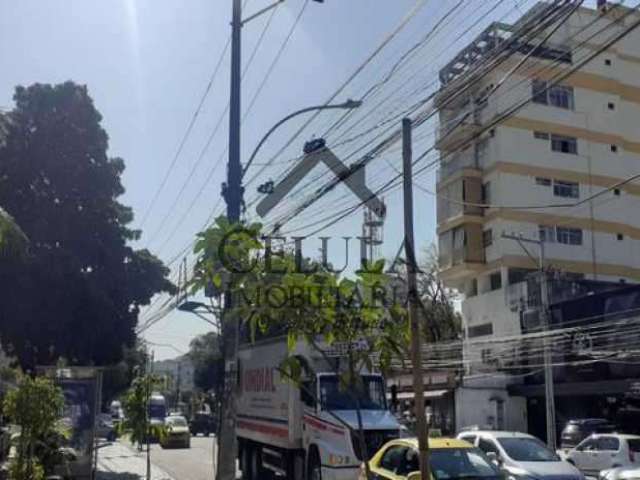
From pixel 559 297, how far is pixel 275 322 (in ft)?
108

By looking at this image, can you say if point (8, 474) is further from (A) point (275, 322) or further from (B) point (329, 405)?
(A) point (275, 322)

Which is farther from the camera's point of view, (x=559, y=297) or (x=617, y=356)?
(x=559, y=297)

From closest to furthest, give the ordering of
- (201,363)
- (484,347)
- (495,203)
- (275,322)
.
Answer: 1. (275,322)
2. (484,347)
3. (495,203)
4. (201,363)

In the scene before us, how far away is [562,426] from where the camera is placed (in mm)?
33719

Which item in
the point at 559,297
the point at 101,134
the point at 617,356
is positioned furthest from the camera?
the point at 559,297

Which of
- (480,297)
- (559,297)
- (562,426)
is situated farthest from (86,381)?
(480,297)

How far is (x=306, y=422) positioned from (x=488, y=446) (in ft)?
13.3

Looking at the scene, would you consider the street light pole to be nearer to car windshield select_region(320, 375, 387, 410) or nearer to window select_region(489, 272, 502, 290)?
car windshield select_region(320, 375, 387, 410)

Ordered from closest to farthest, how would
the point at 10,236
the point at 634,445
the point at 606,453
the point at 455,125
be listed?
the point at 10,236, the point at 455,125, the point at 634,445, the point at 606,453

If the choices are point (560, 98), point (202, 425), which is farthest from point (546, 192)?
point (202, 425)

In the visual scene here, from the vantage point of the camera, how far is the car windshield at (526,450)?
52.5ft

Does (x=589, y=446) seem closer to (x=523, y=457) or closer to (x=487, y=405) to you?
(x=523, y=457)

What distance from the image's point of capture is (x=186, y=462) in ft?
92.3

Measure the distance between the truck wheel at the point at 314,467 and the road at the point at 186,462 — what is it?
22.7 ft
